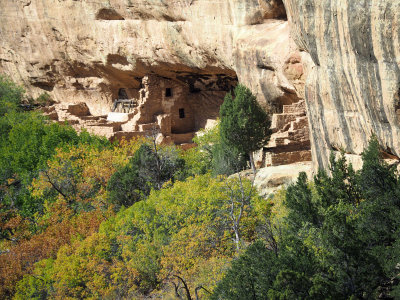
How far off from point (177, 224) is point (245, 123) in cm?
539

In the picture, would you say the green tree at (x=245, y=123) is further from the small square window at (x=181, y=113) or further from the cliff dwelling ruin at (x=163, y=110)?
the small square window at (x=181, y=113)

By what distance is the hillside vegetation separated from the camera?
13508mm

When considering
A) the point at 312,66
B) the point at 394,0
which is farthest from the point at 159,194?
the point at 394,0

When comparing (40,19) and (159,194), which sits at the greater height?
(40,19)

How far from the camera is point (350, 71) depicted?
1702 cm

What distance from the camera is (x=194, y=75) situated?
3488 cm

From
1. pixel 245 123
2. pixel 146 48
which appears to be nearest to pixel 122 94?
pixel 146 48

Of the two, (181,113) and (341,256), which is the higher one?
(181,113)

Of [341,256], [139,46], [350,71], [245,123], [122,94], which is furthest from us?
[122,94]

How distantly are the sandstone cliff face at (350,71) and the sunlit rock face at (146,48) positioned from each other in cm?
441

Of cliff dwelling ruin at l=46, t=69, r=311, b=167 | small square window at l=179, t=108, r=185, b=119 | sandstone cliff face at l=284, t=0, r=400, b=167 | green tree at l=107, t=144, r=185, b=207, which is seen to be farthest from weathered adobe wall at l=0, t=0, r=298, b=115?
green tree at l=107, t=144, r=185, b=207

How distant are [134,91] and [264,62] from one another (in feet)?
50.6

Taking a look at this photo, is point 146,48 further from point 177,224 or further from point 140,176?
point 177,224

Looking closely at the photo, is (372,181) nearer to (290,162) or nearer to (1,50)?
(290,162)
